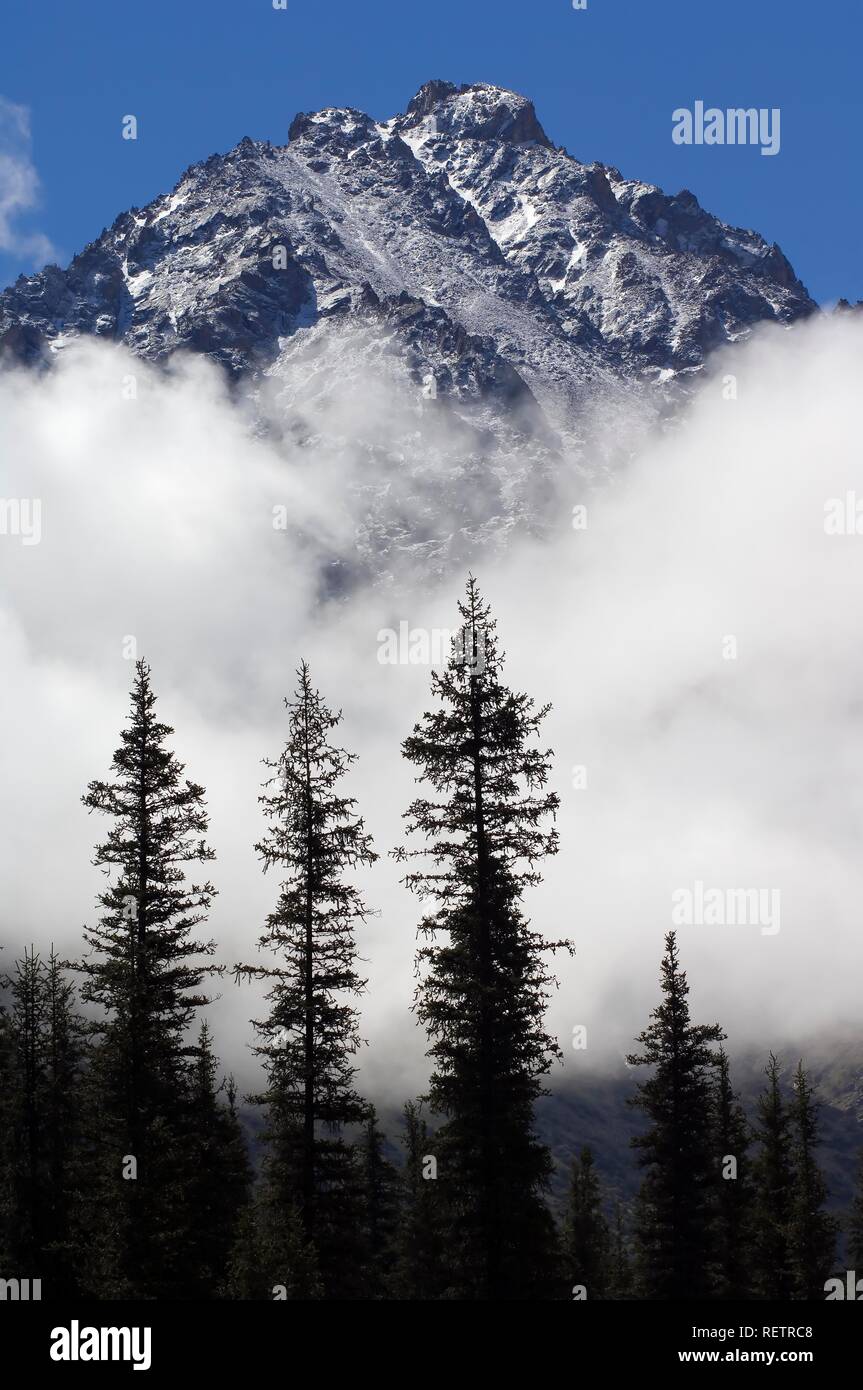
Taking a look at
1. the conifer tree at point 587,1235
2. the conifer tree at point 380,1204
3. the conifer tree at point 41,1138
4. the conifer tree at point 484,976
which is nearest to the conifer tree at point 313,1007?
the conifer tree at point 484,976

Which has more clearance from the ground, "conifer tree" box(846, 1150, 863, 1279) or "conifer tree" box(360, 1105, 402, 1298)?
"conifer tree" box(360, 1105, 402, 1298)

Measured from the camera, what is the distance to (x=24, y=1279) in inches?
1446

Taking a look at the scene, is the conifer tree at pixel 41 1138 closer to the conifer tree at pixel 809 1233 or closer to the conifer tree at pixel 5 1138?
the conifer tree at pixel 5 1138

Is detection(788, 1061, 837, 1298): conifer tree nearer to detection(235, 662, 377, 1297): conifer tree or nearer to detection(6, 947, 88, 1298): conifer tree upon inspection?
detection(235, 662, 377, 1297): conifer tree

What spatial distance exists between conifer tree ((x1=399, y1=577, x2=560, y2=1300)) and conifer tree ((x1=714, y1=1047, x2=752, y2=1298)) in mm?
17459

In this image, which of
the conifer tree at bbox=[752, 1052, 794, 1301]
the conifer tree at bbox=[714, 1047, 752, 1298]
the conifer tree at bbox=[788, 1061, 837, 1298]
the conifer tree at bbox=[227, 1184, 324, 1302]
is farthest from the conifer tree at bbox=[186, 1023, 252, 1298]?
the conifer tree at bbox=[788, 1061, 837, 1298]

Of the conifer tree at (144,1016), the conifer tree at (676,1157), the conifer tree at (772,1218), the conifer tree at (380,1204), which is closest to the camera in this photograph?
the conifer tree at (144,1016)

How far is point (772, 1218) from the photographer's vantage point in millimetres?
51562

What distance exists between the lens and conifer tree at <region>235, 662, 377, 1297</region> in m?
31.0

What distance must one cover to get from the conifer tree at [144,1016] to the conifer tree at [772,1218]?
84.3 ft

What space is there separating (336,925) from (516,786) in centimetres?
515

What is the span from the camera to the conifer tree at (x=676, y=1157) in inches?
1644
